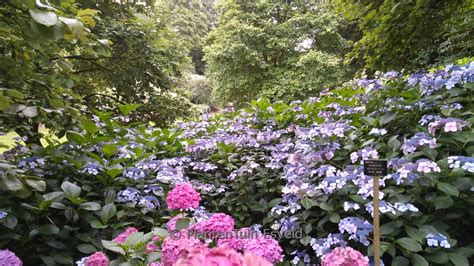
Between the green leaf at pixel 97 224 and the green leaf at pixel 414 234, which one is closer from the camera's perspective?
the green leaf at pixel 414 234

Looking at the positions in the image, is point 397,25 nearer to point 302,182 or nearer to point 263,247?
point 302,182

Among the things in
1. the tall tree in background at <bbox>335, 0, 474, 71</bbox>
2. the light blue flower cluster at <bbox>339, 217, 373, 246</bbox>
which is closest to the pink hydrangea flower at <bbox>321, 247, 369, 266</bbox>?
the light blue flower cluster at <bbox>339, 217, 373, 246</bbox>

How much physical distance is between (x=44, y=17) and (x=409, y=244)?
Answer: 1582 mm

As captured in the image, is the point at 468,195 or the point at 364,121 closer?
the point at 468,195

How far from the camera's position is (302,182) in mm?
1842

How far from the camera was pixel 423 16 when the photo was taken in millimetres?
2842

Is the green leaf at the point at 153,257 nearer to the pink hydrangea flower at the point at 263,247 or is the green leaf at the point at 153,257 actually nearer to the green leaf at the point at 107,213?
the pink hydrangea flower at the point at 263,247

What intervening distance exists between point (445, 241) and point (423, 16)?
2231 mm

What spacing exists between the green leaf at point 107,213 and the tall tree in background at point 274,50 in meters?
8.62

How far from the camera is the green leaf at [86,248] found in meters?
1.63

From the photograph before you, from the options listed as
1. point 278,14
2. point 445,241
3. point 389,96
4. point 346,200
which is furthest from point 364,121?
point 278,14

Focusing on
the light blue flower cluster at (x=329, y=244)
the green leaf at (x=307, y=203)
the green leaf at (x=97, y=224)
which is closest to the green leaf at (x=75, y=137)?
the green leaf at (x=97, y=224)

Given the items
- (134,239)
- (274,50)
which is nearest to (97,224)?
(134,239)

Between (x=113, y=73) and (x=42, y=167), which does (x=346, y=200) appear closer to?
(x=42, y=167)
